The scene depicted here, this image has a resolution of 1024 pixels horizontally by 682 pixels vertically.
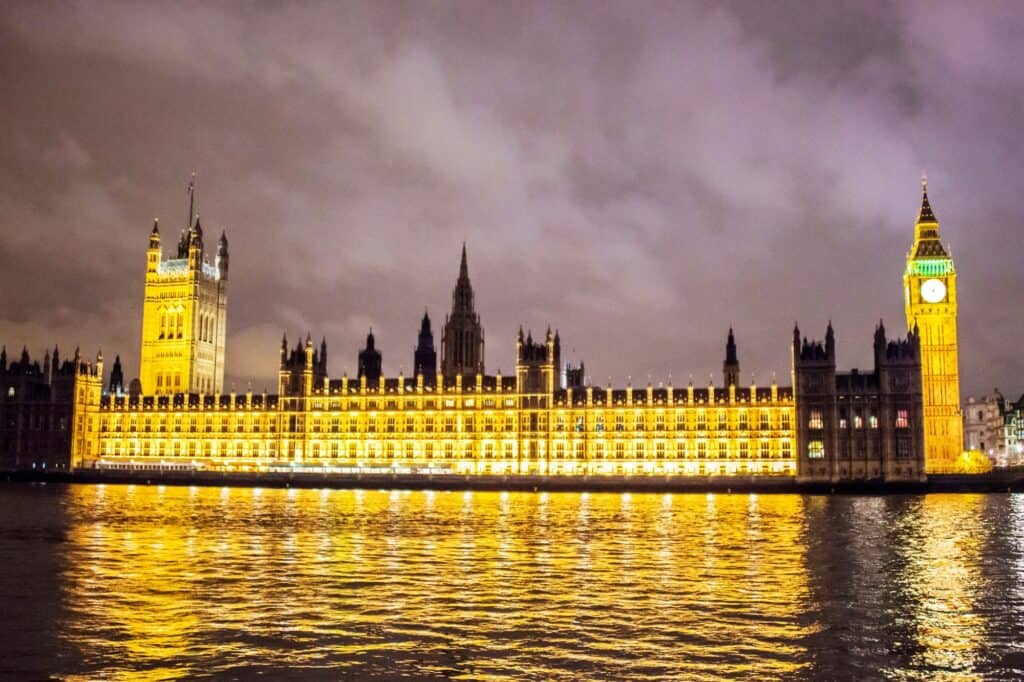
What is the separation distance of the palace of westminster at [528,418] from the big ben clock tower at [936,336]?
22 cm

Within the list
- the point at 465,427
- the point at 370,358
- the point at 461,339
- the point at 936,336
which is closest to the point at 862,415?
the point at 936,336

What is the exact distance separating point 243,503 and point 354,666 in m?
70.8

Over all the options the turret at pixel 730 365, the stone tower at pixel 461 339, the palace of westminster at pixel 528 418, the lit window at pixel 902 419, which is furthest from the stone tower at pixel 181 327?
the lit window at pixel 902 419

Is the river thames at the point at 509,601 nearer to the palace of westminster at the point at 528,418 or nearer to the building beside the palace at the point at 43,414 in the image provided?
the palace of westminster at the point at 528,418

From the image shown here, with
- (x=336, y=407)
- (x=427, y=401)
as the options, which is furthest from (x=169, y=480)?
(x=427, y=401)

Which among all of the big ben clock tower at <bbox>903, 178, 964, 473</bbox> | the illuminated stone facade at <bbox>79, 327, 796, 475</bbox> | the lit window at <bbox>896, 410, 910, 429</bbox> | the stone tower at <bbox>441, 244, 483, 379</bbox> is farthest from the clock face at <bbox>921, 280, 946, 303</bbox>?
the stone tower at <bbox>441, 244, 483, 379</bbox>

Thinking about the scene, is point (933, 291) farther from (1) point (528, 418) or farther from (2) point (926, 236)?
(1) point (528, 418)

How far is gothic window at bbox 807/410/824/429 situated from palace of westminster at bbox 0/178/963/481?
270 mm

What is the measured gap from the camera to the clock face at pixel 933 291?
6014 inches

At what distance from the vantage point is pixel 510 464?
13762 centimetres

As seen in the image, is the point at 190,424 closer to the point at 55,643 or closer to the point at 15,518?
the point at 15,518

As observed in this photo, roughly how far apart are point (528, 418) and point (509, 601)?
107m

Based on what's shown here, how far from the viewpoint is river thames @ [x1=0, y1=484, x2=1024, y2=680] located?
2291cm

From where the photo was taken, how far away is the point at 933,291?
503 feet
